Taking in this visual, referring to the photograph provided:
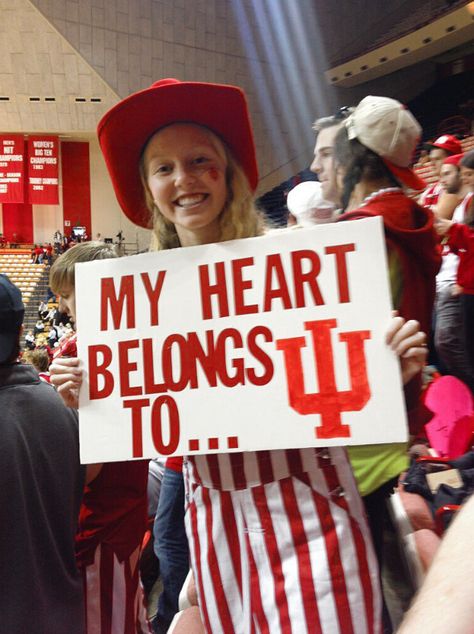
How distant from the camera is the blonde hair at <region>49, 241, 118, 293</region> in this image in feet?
6.13

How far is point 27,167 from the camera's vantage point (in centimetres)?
1504

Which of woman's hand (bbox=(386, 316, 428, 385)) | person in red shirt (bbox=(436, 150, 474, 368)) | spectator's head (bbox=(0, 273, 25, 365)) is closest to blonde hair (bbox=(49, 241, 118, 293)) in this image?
spectator's head (bbox=(0, 273, 25, 365))

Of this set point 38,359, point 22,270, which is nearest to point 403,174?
point 38,359

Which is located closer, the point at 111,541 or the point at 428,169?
the point at 111,541

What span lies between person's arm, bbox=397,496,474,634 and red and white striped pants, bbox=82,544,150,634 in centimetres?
115

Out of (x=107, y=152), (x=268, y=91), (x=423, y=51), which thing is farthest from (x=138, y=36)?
(x=107, y=152)

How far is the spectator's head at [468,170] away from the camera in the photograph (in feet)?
9.75

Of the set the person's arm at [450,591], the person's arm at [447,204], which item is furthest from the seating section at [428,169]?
the person's arm at [450,591]

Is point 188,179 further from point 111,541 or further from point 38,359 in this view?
point 38,359

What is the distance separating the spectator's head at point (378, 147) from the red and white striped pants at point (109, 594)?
3.81 ft

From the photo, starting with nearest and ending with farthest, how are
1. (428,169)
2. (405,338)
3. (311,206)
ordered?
(405,338), (311,206), (428,169)

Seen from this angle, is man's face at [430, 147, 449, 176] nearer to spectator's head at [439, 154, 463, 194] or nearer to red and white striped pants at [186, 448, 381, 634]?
spectator's head at [439, 154, 463, 194]

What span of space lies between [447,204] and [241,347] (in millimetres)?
2605

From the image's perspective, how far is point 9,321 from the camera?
1347 mm
